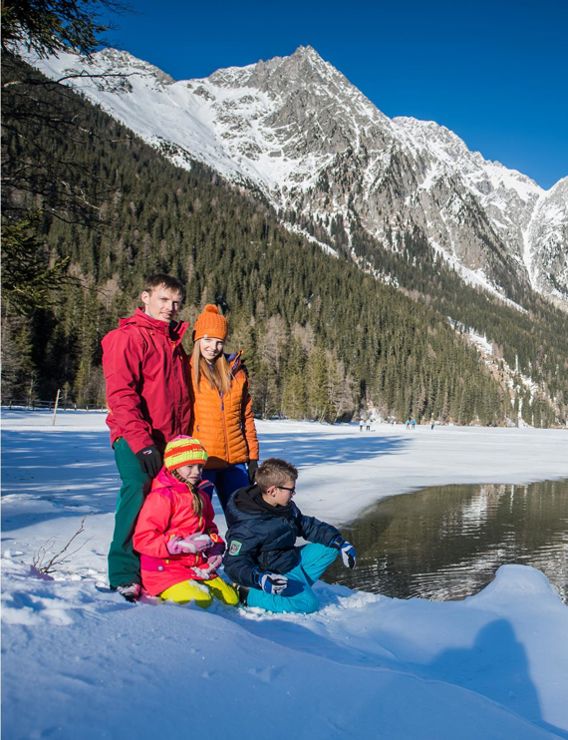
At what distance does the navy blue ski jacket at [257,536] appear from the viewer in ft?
10.3

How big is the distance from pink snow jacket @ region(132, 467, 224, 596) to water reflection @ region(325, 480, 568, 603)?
110 inches

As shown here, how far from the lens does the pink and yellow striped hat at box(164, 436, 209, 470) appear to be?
9.95 feet

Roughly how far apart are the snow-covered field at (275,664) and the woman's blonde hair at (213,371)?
1.54 m

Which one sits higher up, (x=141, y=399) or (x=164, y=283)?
(x=164, y=283)

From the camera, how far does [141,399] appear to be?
3.21 meters

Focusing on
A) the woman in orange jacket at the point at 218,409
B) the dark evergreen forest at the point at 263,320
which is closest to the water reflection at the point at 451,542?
the woman in orange jacket at the point at 218,409

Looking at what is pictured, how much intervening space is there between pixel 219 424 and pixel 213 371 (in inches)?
16.3

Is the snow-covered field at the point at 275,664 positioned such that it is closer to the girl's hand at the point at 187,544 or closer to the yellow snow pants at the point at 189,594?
the yellow snow pants at the point at 189,594

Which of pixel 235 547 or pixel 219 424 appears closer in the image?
pixel 235 547

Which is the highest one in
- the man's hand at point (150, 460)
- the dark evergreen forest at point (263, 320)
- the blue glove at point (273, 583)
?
the dark evergreen forest at point (263, 320)

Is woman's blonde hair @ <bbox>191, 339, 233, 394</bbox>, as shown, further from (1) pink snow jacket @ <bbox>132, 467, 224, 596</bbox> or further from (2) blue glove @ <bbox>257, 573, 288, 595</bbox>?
(2) blue glove @ <bbox>257, 573, 288, 595</bbox>

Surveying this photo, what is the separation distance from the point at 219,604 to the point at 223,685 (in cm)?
154

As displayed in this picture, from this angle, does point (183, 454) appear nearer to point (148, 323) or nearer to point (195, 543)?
point (195, 543)

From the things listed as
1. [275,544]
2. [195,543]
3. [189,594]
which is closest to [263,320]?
[275,544]
